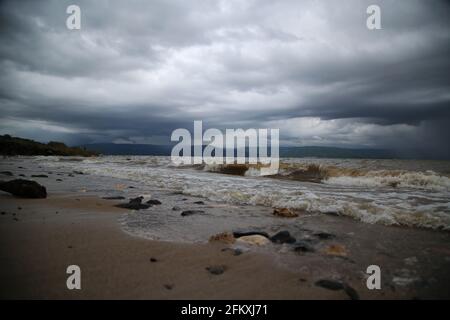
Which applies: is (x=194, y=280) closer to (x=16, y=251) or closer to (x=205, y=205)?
(x=16, y=251)

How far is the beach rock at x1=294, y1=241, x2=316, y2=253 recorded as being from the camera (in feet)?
13.6

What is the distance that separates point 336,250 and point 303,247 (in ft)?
1.57

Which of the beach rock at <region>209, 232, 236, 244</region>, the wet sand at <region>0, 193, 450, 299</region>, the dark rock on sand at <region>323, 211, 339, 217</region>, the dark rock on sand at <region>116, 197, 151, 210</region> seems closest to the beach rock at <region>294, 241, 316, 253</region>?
the wet sand at <region>0, 193, 450, 299</region>

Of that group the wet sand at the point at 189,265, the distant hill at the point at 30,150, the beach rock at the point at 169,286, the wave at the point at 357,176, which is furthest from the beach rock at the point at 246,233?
the distant hill at the point at 30,150

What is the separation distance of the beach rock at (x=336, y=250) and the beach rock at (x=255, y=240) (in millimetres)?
942

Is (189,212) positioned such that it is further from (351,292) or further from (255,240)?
(351,292)

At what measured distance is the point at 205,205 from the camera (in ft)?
26.3

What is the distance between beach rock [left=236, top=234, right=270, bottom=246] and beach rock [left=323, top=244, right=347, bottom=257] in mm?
942

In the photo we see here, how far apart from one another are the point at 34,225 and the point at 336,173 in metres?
17.2

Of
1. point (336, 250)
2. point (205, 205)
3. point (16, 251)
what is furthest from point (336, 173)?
point (16, 251)

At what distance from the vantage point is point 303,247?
422cm

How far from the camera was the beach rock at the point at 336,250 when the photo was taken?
13.1ft

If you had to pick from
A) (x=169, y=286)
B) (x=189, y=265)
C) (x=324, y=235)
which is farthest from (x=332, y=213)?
(x=169, y=286)

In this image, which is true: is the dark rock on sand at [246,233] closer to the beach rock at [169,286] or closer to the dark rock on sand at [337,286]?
the dark rock on sand at [337,286]
